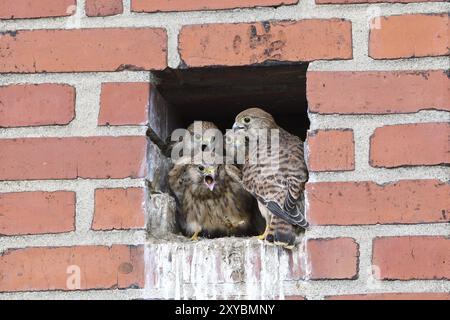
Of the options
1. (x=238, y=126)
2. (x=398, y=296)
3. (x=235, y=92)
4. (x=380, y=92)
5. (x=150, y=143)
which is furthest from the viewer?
(x=238, y=126)

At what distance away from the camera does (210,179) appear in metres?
3.19

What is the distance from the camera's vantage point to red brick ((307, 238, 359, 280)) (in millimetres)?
2322

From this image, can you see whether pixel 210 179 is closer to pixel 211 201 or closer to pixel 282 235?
pixel 211 201

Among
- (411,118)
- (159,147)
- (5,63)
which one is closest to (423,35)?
(411,118)

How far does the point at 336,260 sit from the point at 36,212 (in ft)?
2.58

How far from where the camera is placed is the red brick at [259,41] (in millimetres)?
2447

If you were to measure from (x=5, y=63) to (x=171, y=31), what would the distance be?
45cm

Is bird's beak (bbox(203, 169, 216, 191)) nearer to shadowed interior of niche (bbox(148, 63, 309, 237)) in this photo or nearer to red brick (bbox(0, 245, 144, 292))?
shadowed interior of niche (bbox(148, 63, 309, 237))

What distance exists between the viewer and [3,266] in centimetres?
238

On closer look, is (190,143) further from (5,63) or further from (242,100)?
(5,63)

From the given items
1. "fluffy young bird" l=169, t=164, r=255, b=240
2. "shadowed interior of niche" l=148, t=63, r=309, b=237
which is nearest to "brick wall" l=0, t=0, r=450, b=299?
"shadowed interior of niche" l=148, t=63, r=309, b=237

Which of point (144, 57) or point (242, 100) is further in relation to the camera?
point (242, 100)

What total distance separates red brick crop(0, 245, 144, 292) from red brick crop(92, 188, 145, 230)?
6 centimetres

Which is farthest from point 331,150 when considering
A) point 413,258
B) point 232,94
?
point 232,94
